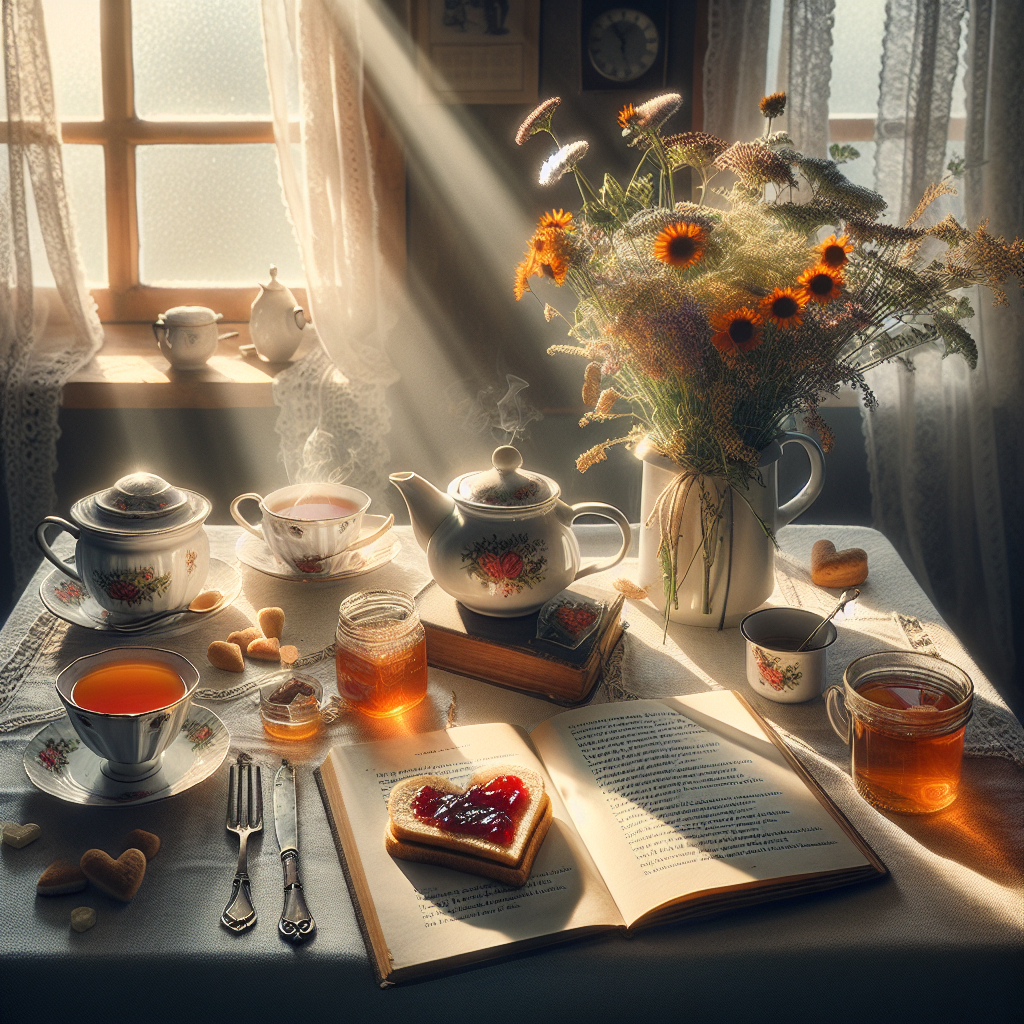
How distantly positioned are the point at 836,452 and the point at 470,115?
1206mm

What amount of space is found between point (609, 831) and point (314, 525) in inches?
22.6

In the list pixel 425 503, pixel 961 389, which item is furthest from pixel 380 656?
pixel 961 389

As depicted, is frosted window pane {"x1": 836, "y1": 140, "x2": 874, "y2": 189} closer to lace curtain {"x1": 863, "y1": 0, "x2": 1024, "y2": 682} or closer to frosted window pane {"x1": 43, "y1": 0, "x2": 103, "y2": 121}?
lace curtain {"x1": 863, "y1": 0, "x2": 1024, "y2": 682}

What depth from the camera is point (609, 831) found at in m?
0.82

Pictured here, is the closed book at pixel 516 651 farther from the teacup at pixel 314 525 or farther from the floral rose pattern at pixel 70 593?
Result: the floral rose pattern at pixel 70 593

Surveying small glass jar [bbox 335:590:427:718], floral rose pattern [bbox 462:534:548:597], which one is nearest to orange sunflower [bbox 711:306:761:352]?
floral rose pattern [bbox 462:534:548:597]

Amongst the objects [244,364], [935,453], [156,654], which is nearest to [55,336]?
[244,364]

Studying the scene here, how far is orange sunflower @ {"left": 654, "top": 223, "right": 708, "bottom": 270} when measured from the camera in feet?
3.06

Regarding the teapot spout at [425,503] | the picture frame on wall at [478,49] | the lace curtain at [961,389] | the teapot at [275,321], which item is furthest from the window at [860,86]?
the teapot spout at [425,503]

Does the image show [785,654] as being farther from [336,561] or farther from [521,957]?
[336,561]

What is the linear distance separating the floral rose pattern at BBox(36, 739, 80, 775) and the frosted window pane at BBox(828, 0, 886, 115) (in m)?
2.19

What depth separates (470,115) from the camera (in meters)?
2.28

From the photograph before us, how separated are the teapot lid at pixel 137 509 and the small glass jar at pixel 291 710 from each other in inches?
9.8

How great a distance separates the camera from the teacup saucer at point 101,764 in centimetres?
84
